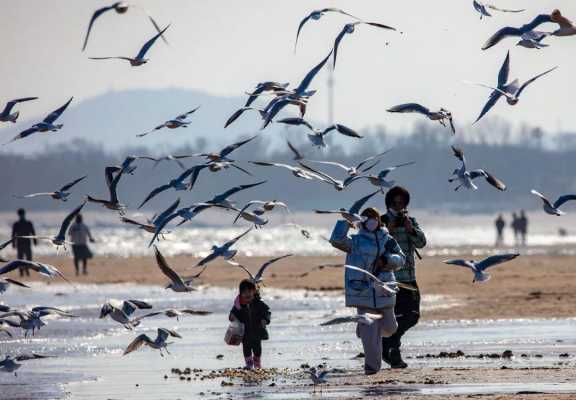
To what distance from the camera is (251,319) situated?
15914 mm

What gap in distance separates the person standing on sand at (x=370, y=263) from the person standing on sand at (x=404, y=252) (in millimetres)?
583

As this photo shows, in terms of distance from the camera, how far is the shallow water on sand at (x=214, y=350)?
1455 cm

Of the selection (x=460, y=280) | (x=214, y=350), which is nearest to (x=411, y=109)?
(x=214, y=350)

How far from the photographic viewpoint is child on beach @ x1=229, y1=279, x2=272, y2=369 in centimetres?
1581

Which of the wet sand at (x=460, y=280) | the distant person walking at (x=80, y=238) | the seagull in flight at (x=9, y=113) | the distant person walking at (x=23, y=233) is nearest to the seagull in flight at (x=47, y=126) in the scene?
the seagull in flight at (x=9, y=113)

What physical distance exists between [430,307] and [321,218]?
13633cm

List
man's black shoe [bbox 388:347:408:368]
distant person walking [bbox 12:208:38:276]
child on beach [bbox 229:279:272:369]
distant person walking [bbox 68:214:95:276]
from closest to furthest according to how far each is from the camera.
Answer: man's black shoe [bbox 388:347:408:368] → child on beach [bbox 229:279:272:369] → distant person walking [bbox 12:208:38:276] → distant person walking [bbox 68:214:95:276]

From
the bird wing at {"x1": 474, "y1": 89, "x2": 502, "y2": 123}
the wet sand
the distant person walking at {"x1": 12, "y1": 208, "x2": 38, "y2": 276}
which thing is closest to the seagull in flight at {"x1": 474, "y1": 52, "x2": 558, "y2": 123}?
the bird wing at {"x1": 474, "y1": 89, "x2": 502, "y2": 123}

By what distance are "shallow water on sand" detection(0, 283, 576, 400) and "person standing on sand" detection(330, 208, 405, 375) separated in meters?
0.77

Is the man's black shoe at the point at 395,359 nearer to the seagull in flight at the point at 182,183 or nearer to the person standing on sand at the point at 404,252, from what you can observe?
the person standing on sand at the point at 404,252

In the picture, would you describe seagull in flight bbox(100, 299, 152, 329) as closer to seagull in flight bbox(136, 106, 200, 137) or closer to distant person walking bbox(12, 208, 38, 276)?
seagull in flight bbox(136, 106, 200, 137)

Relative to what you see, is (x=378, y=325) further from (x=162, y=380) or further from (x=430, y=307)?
(x=430, y=307)

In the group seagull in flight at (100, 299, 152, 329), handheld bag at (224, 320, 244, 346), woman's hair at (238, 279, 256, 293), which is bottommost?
handheld bag at (224, 320, 244, 346)

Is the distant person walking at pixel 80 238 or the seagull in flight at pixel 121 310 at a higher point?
the distant person walking at pixel 80 238
